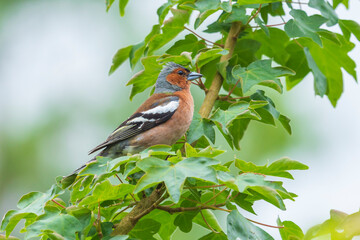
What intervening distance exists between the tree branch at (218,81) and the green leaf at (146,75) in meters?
0.52

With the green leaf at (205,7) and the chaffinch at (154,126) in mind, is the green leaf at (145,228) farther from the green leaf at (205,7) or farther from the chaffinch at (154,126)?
the green leaf at (205,7)

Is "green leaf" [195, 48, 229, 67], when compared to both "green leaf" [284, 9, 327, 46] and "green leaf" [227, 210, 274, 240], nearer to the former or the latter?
"green leaf" [284, 9, 327, 46]

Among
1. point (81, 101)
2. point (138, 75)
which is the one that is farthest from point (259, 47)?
point (81, 101)

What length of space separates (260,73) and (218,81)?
45 centimetres

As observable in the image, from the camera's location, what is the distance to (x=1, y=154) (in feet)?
33.1

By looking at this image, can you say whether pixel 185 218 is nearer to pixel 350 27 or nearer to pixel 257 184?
pixel 257 184

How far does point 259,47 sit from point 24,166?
6.64 metres

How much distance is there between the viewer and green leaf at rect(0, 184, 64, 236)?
11.2 ft

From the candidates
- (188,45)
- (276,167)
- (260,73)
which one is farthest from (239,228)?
(188,45)

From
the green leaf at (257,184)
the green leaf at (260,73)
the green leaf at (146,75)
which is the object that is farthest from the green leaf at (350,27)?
the green leaf at (257,184)

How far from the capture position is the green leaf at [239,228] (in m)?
3.11

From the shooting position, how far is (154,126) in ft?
15.9

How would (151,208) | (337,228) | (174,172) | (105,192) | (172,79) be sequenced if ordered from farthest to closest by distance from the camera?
(172,79), (151,208), (105,192), (174,172), (337,228)

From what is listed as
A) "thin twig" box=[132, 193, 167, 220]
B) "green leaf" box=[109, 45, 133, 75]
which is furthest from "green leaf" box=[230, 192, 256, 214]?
"green leaf" box=[109, 45, 133, 75]
